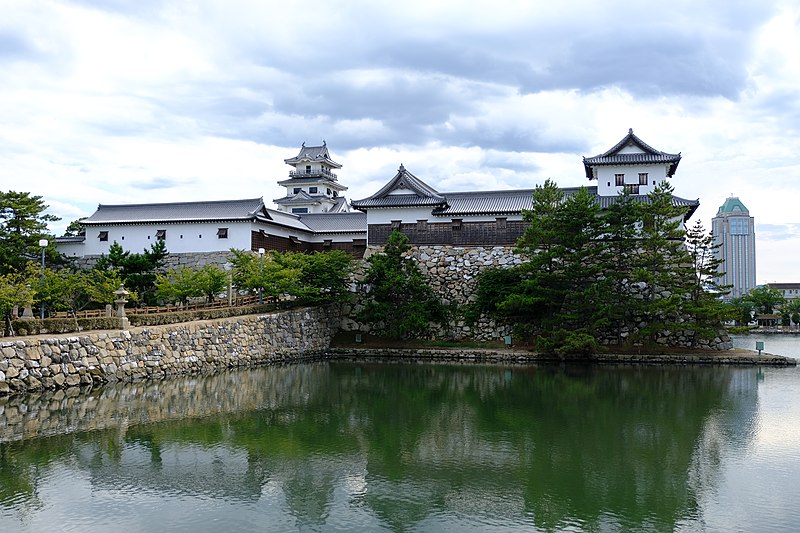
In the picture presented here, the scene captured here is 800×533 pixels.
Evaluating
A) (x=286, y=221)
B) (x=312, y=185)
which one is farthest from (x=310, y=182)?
(x=286, y=221)

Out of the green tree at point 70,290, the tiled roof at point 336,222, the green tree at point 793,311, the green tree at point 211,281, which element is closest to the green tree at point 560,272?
the green tree at point 211,281

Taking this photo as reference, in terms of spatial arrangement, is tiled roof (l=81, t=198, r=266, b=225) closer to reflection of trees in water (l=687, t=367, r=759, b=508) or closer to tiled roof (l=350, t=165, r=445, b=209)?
tiled roof (l=350, t=165, r=445, b=209)

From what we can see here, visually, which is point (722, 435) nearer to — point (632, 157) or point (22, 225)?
point (632, 157)

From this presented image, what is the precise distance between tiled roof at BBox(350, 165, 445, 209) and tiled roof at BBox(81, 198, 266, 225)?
520 centimetres

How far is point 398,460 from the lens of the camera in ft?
30.2

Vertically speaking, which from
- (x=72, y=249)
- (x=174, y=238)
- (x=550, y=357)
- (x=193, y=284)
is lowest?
(x=550, y=357)

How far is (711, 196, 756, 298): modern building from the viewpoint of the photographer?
327 ft

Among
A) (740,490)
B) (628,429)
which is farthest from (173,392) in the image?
(740,490)

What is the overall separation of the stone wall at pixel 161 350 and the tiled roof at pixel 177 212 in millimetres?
7369

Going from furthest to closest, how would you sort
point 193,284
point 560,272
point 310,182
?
point 310,182 < point 560,272 < point 193,284

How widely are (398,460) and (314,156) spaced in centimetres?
5107

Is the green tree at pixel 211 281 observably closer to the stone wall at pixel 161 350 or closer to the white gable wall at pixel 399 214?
the stone wall at pixel 161 350

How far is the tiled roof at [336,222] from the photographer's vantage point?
3541 centimetres

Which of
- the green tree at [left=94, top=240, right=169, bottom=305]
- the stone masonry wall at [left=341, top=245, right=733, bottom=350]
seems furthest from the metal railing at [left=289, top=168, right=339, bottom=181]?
the stone masonry wall at [left=341, top=245, right=733, bottom=350]
